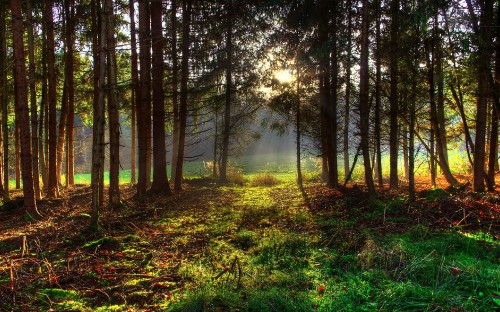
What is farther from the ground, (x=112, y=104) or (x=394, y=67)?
(x=394, y=67)

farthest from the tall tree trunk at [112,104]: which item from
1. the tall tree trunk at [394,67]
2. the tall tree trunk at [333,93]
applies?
the tall tree trunk at [394,67]

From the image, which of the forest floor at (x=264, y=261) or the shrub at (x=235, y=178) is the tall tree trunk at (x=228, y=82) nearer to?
the shrub at (x=235, y=178)

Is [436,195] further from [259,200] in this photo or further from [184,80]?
[184,80]

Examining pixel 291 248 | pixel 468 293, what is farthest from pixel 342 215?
pixel 468 293

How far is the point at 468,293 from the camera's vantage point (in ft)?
10.4

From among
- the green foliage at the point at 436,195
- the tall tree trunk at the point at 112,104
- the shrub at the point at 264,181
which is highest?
the tall tree trunk at the point at 112,104

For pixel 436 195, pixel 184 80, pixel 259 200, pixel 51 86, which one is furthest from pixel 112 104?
pixel 436 195

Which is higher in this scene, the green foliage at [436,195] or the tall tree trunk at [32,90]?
the tall tree trunk at [32,90]

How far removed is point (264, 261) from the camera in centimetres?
473

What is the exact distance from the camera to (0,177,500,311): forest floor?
130 inches

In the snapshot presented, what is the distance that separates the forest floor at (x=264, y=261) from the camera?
3299mm

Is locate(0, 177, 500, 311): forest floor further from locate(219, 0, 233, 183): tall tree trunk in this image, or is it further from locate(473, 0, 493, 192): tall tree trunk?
locate(219, 0, 233, 183): tall tree trunk

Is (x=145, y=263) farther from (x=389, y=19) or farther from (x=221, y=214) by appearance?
(x=389, y=19)

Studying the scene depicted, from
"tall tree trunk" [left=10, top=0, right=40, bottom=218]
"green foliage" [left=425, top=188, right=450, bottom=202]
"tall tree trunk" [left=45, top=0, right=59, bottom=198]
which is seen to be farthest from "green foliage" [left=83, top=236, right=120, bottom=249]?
"green foliage" [left=425, top=188, right=450, bottom=202]
